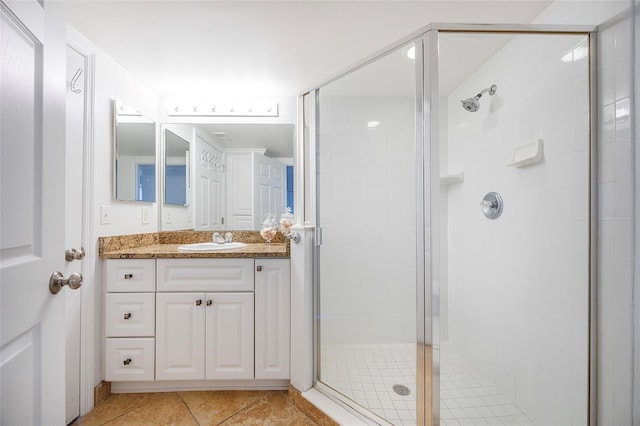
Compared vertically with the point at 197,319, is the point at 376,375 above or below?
below

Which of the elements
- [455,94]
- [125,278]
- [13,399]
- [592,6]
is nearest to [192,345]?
[125,278]

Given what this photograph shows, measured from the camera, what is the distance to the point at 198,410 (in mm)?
1508

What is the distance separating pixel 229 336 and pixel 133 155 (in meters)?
1.38

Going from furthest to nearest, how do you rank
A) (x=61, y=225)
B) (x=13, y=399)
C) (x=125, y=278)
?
(x=125, y=278) → (x=61, y=225) → (x=13, y=399)

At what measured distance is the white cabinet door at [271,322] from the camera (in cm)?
163

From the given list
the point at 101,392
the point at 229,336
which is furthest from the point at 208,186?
the point at 101,392

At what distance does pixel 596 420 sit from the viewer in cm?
109

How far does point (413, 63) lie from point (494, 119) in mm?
623

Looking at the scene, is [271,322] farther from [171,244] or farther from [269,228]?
[171,244]

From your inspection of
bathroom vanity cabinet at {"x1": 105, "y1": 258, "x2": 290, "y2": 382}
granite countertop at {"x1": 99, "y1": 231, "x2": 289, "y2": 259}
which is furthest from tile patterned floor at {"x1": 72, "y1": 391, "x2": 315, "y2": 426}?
granite countertop at {"x1": 99, "y1": 231, "x2": 289, "y2": 259}

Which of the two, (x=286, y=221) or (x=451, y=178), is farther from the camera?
(x=286, y=221)

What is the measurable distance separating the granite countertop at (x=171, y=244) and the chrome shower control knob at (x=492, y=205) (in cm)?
117

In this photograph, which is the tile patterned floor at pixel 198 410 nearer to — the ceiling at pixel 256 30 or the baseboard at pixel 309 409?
the baseboard at pixel 309 409

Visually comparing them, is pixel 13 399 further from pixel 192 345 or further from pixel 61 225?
pixel 192 345
